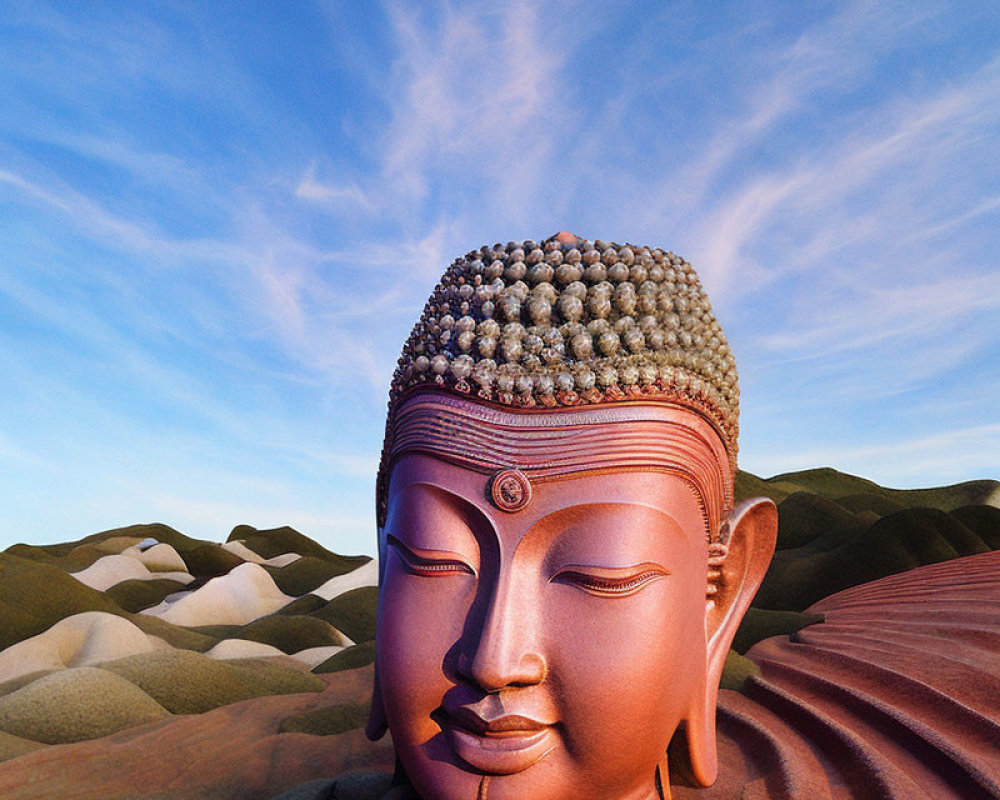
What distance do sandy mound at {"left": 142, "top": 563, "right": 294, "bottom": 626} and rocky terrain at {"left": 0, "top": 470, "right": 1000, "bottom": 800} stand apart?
0.02 meters

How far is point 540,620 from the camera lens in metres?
2.20

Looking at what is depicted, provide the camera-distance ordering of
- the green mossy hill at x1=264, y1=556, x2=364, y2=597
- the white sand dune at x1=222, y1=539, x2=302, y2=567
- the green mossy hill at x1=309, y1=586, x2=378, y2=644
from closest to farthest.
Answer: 1. the green mossy hill at x1=309, y1=586, x2=378, y2=644
2. the green mossy hill at x1=264, y1=556, x2=364, y2=597
3. the white sand dune at x1=222, y1=539, x2=302, y2=567

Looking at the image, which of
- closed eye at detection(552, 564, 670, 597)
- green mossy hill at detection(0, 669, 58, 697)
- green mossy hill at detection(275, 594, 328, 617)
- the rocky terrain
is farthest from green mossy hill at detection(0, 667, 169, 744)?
green mossy hill at detection(275, 594, 328, 617)

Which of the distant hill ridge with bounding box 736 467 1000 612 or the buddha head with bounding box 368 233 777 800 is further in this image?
the distant hill ridge with bounding box 736 467 1000 612

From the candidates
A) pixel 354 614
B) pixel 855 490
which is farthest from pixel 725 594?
pixel 855 490

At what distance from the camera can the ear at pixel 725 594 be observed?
2.74 metres

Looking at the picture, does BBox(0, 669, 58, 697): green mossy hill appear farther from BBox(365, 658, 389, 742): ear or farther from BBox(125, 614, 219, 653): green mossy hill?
BBox(365, 658, 389, 742): ear

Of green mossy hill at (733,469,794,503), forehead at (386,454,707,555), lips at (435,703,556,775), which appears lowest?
lips at (435,703,556,775)

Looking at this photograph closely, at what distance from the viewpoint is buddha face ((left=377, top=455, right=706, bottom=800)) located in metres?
2.18

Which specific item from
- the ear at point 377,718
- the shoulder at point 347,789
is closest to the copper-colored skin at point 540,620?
the ear at point 377,718

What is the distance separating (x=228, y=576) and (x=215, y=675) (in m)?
4.49

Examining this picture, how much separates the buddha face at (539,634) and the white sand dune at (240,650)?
165 inches

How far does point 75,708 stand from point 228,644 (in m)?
2.01

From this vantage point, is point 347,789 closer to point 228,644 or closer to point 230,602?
point 228,644
